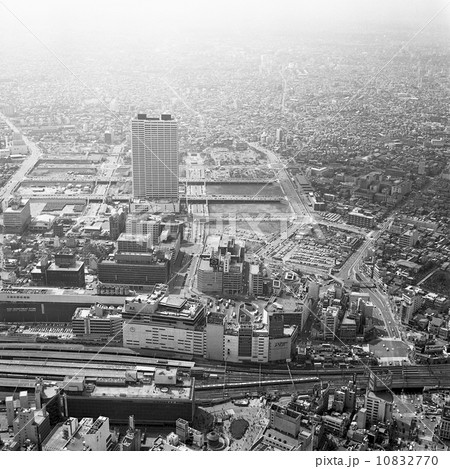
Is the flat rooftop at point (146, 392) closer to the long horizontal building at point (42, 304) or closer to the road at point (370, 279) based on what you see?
the long horizontal building at point (42, 304)

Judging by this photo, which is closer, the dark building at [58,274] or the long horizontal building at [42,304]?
the long horizontal building at [42,304]

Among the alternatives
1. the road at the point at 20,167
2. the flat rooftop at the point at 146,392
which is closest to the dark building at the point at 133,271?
the road at the point at 20,167

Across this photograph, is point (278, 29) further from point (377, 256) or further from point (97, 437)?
point (97, 437)

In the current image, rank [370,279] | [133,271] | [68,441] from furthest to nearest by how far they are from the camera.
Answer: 1. [370,279]
2. [133,271]
3. [68,441]

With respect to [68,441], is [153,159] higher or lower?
higher

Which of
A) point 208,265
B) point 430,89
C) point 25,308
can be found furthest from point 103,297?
point 430,89

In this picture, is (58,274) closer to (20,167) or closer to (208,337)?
(208,337)

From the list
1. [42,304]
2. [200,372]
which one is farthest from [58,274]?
[200,372]
